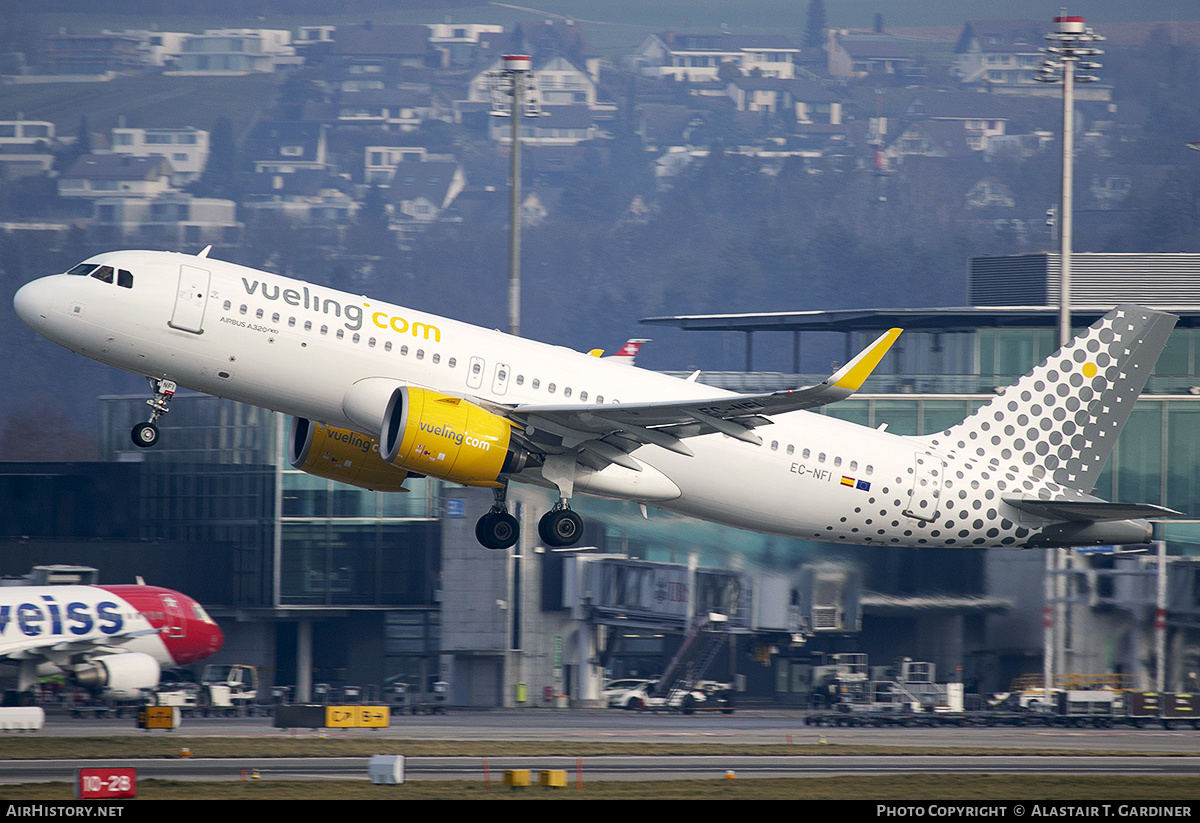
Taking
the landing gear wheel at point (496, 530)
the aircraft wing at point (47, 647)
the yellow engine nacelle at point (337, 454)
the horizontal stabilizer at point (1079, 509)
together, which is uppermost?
the yellow engine nacelle at point (337, 454)

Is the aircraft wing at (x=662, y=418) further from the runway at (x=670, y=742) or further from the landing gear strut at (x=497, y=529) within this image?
the runway at (x=670, y=742)

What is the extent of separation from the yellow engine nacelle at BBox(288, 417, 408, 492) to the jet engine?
1905cm

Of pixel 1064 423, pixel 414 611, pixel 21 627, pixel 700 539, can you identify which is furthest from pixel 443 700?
pixel 1064 423

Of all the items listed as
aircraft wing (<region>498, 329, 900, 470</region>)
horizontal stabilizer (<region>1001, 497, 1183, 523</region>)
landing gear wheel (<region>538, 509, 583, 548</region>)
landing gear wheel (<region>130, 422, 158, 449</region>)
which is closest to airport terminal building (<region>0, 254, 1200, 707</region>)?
landing gear wheel (<region>538, 509, 583, 548</region>)

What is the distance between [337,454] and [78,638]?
20.8m

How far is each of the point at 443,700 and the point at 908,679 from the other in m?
20.8

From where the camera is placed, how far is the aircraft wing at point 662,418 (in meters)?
31.0

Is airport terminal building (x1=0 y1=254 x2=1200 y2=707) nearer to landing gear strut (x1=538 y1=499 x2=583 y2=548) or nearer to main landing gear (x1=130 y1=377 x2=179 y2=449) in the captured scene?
landing gear strut (x1=538 y1=499 x2=583 y2=548)

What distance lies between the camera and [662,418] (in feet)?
110

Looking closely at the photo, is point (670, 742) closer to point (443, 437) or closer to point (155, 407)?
point (443, 437)

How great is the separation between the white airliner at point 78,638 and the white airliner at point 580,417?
19.3 m

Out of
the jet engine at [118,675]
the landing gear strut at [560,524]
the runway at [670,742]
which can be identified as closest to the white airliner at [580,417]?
the landing gear strut at [560,524]

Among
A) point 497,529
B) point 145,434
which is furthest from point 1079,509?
point 145,434

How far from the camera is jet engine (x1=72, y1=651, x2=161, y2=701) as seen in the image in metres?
52.6
